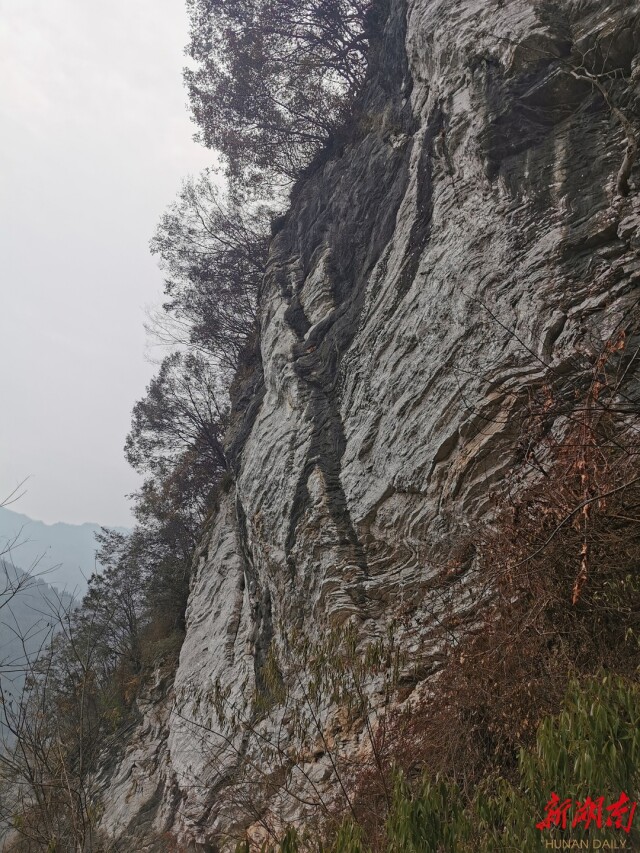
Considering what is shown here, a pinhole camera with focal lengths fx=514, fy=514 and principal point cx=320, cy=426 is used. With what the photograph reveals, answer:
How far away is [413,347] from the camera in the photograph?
666 cm

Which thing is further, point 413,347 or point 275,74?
point 275,74

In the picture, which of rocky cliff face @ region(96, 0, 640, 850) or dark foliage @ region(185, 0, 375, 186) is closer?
rocky cliff face @ region(96, 0, 640, 850)

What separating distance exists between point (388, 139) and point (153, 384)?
12054 millimetres

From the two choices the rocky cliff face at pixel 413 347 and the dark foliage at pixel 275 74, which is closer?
the rocky cliff face at pixel 413 347

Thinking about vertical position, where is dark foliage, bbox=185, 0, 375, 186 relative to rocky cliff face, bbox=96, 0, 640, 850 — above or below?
above

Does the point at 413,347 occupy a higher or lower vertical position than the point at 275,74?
lower

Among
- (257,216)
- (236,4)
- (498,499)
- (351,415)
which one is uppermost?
(236,4)

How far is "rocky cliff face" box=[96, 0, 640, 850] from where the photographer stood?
498 cm

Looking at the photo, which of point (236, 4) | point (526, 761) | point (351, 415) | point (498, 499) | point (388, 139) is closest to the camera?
point (526, 761)

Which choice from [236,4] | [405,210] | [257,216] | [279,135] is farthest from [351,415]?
[236,4]

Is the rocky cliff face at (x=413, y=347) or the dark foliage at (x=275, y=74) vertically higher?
the dark foliage at (x=275, y=74)

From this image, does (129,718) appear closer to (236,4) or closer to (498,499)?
(498,499)

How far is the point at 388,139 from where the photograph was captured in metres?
9.23

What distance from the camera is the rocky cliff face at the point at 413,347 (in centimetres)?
498
